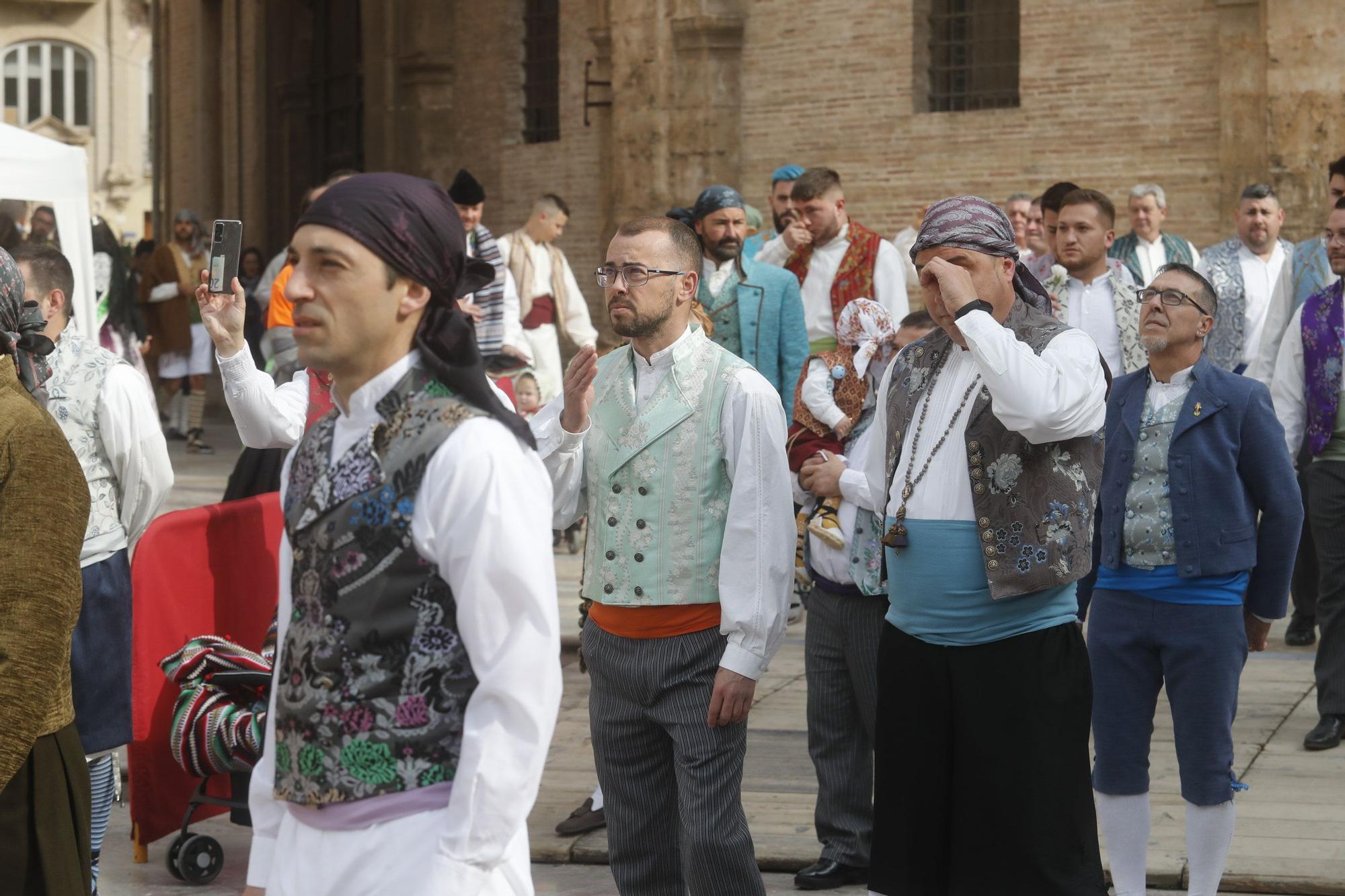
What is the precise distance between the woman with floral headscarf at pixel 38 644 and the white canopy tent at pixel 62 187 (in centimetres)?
768

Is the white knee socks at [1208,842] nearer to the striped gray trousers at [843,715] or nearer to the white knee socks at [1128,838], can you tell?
the white knee socks at [1128,838]

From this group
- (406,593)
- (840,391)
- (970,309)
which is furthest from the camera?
(840,391)

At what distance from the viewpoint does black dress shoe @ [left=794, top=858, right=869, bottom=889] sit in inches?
227

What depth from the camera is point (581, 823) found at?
6.32m

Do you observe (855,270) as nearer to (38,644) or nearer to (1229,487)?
(1229,487)

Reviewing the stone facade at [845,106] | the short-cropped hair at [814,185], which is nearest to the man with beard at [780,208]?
the short-cropped hair at [814,185]

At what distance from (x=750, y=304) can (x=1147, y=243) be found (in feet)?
12.0

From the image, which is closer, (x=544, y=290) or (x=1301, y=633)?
(x=1301, y=633)

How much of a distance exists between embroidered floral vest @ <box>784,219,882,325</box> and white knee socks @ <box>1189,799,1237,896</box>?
3998mm

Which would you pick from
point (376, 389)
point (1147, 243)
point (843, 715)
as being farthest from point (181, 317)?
point (376, 389)

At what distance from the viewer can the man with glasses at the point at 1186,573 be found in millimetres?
5223

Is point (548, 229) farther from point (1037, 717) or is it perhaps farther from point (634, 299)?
point (1037, 717)

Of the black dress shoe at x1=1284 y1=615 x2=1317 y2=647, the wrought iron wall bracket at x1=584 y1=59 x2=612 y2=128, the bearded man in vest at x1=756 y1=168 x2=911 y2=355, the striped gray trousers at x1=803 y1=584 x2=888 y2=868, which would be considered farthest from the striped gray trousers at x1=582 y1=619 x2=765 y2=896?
the wrought iron wall bracket at x1=584 y1=59 x2=612 y2=128

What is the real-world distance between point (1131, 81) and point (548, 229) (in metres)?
6.08
